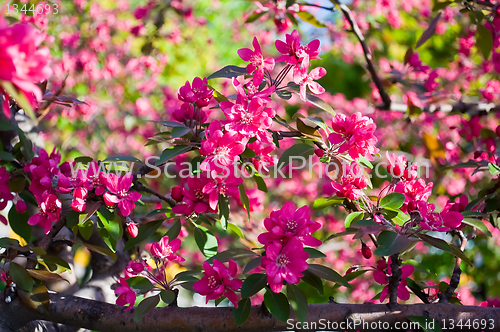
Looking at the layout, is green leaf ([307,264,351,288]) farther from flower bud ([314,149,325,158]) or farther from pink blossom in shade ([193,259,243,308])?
flower bud ([314,149,325,158])

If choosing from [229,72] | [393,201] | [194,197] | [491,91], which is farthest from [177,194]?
[491,91]

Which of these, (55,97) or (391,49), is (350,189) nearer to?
(55,97)

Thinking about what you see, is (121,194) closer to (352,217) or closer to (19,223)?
(19,223)

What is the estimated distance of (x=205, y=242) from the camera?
4.11 ft

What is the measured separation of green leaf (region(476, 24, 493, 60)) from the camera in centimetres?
175

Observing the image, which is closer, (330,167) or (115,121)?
(330,167)

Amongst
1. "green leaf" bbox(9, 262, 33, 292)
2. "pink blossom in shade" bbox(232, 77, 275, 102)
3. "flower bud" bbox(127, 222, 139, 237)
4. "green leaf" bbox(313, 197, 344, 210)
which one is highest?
"pink blossom in shade" bbox(232, 77, 275, 102)

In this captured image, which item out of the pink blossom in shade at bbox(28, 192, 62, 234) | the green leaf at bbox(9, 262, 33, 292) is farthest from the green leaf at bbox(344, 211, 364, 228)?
the green leaf at bbox(9, 262, 33, 292)

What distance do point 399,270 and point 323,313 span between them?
0.83ft

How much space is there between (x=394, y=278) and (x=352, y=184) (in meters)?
0.30

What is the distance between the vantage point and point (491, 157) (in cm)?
152

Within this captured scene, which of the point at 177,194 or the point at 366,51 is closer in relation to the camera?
the point at 177,194

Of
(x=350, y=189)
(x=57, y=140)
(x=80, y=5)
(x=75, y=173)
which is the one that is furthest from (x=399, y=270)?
(x=80, y=5)

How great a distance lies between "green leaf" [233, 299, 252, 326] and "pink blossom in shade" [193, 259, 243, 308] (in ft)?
0.05
